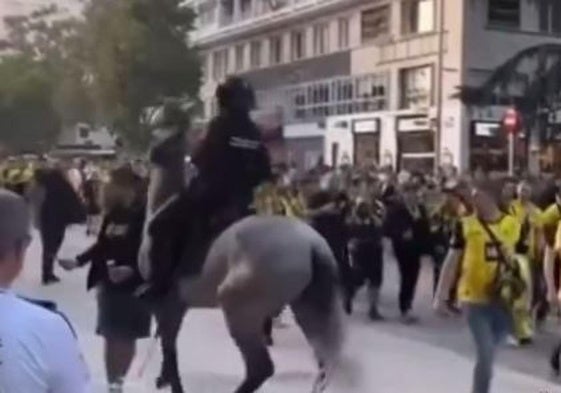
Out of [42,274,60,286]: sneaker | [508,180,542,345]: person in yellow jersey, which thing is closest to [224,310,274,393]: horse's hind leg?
[508,180,542,345]: person in yellow jersey

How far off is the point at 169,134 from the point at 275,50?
1846 inches

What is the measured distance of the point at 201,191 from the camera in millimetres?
7570

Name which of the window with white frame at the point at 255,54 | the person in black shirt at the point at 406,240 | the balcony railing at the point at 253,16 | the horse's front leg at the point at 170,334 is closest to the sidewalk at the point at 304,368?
the horse's front leg at the point at 170,334

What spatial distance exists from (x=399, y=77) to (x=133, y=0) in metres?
9.31

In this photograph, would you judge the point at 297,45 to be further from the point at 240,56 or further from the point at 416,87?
the point at 416,87

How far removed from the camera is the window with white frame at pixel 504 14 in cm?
4147

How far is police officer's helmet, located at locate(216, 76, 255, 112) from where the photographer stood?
7.70 metres

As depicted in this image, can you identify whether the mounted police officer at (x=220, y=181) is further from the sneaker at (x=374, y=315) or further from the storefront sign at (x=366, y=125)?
the storefront sign at (x=366, y=125)

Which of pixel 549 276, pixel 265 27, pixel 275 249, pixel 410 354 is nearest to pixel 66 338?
pixel 275 249

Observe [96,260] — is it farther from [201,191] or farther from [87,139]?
[87,139]

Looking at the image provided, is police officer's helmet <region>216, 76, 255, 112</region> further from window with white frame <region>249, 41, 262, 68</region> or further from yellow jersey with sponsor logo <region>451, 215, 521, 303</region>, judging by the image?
window with white frame <region>249, 41, 262, 68</region>

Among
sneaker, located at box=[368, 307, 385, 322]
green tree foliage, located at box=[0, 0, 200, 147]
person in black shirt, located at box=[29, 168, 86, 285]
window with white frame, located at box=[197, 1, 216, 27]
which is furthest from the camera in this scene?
window with white frame, located at box=[197, 1, 216, 27]

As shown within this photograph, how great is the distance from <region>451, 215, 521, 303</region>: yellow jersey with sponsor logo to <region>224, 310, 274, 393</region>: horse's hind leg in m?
1.27

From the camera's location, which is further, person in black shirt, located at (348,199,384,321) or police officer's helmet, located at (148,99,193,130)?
person in black shirt, located at (348,199,384,321)
